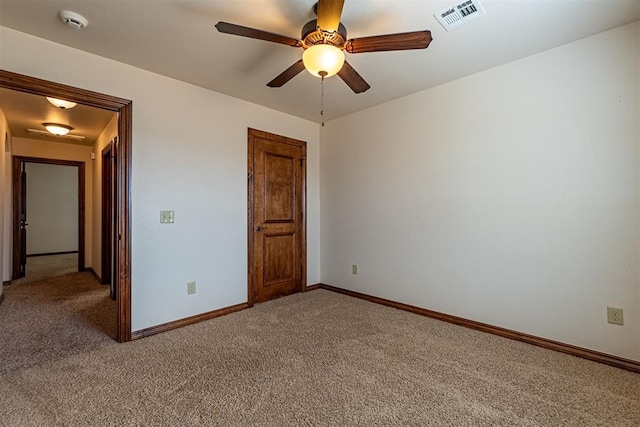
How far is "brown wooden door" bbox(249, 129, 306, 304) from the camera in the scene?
11.5ft

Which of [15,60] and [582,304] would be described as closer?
[15,60]

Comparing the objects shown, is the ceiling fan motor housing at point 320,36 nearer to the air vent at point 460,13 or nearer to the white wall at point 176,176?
the air vent at point 460,13

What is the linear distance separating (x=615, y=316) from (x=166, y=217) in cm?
360

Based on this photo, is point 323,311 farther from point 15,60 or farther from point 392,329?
point 15,60

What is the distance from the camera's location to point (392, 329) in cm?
273

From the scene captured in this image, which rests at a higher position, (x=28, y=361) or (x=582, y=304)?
(x=582, y=304)

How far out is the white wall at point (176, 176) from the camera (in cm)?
233

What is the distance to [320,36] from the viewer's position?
1.77 metres

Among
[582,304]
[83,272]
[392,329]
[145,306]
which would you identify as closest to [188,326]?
[145,306]

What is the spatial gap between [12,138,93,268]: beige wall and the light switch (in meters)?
3.83

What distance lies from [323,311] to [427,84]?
2.55 m

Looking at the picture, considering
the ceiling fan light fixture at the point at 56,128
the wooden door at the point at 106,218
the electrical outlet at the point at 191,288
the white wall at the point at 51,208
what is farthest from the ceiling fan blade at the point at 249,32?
the white wall at the point at 51,208

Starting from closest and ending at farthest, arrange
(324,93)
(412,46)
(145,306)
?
(412,46), (145,306), (324,93)

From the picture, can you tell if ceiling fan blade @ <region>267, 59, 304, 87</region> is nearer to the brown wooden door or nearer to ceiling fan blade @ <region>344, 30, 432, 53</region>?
ceiling fan blade @ <region>344, 30, 432, 53</region>
